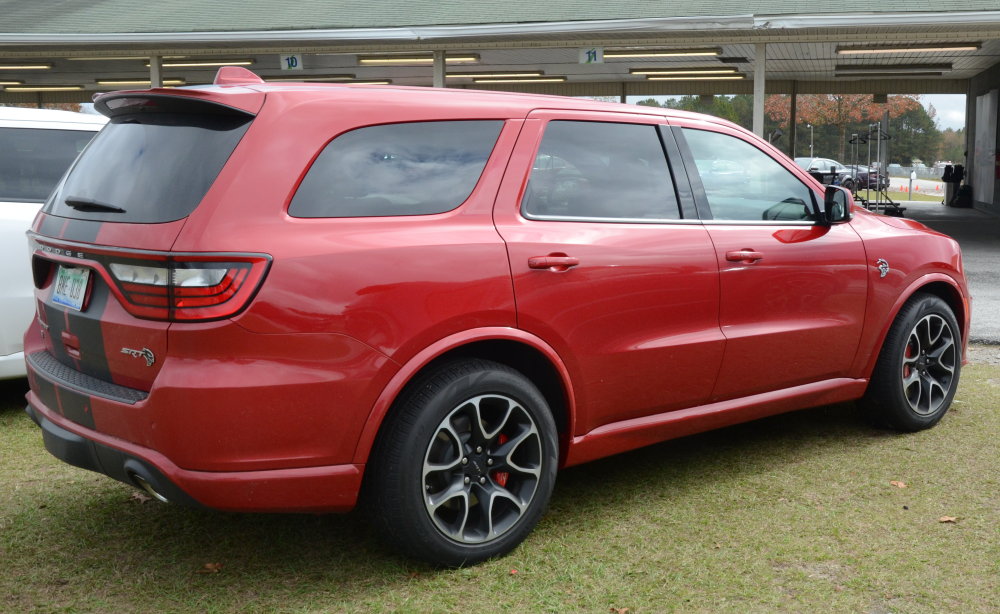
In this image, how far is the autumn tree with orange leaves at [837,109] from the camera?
179 ft

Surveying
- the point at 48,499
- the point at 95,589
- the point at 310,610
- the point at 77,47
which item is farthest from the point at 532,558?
the point at 77,47

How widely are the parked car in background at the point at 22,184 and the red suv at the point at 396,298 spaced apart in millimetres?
1836

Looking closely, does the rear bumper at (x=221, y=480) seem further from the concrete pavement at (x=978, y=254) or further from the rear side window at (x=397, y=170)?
the concrete pavement at (x=978, y=254)

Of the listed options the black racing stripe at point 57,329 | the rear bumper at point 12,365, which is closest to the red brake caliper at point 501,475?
the black racing stripe at point 57,329

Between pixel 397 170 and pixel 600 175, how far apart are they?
0.95 meters

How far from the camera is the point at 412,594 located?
328 centimetres

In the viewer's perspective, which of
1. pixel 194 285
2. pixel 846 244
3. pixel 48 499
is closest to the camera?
pixel 194 285

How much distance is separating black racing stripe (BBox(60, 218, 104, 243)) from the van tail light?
38 cm

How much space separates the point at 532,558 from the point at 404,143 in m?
1.58

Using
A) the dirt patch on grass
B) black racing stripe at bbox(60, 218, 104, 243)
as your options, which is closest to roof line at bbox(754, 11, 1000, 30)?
the dirt patch on grass

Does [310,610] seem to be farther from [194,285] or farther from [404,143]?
[404,143]

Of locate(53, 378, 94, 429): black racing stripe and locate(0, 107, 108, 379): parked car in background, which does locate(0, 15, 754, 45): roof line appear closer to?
locate(0, 107, 108, 379): parked car in background

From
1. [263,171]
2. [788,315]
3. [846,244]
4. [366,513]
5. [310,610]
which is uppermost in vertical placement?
[263,171]

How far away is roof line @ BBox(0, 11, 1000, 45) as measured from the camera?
41.0ft
